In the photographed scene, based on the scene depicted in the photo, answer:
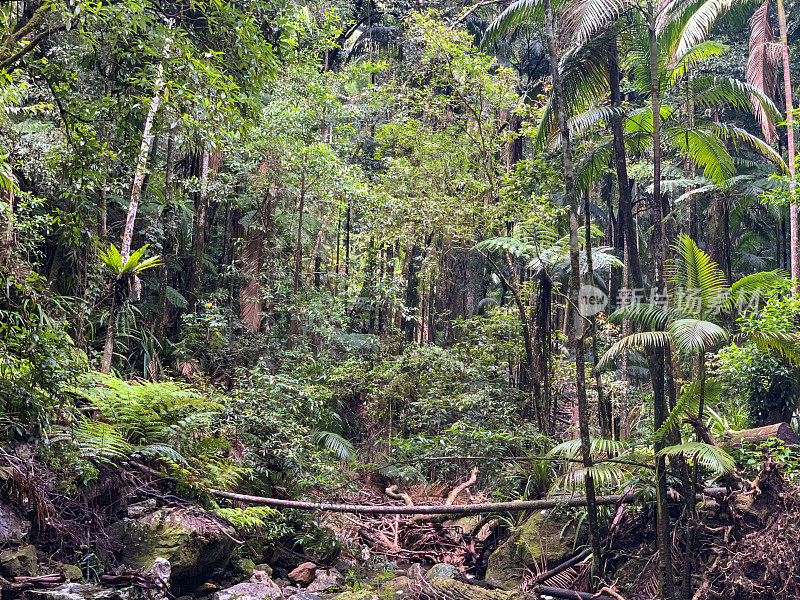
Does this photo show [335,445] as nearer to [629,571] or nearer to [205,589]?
[205,589]

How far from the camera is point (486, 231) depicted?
11609 millimetres

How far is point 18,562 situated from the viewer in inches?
201

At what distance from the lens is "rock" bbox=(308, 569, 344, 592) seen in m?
7.08

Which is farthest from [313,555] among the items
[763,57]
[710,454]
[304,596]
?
[763,57]

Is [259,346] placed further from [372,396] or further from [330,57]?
[330,57]

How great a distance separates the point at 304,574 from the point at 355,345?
6.58 metres

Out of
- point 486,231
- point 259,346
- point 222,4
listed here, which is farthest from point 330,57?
point 222,4

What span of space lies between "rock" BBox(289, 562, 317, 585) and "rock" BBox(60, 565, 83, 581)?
100 inches

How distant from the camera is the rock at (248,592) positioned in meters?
6.13

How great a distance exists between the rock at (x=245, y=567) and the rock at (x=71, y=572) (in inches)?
75.9

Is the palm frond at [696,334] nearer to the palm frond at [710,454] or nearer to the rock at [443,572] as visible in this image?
the palm frond at [710,454]

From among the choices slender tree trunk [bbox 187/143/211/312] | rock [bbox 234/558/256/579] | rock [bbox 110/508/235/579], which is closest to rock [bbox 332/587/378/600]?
rock [bbox 234/558/256/579]

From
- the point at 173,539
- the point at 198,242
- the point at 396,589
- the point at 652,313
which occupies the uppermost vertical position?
the point at 198,242

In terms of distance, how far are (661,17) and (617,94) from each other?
1.73m
